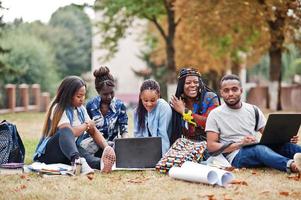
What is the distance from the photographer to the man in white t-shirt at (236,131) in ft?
25.0

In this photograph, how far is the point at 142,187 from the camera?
21.1 feet

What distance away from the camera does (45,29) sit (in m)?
70.1

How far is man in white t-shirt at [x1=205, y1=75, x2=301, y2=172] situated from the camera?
761cm

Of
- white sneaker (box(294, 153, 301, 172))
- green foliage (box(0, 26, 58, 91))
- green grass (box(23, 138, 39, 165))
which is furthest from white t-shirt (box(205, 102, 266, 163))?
green foliage (box(0, 26, 58, 91))

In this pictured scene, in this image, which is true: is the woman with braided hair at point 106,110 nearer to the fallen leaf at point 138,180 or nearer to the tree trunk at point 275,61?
the fallen leaf at point 138,180

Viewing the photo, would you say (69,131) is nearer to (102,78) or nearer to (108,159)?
(108,159)

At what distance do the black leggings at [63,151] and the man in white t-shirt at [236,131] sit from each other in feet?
4.74

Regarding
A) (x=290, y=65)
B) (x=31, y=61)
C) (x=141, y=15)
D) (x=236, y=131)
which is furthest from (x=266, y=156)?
(x=290, y=65)

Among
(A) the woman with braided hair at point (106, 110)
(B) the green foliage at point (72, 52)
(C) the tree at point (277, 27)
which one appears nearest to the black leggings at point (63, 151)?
(A) the woman with braided hair at point (106, 110)

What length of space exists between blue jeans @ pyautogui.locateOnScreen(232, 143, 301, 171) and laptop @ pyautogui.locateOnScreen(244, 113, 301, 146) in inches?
3.8

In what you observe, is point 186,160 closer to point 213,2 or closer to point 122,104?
point 122,104

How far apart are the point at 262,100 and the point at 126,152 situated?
2774cm

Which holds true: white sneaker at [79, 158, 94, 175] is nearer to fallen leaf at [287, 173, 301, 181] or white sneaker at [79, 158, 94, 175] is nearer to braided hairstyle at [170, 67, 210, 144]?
braided hairstyle at [170, 67, 210, 144]

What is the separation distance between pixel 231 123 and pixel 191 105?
75 cm
